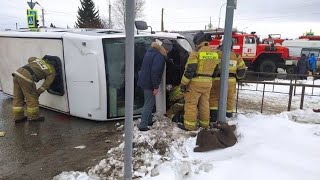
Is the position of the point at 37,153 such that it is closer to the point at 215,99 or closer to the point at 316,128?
the point at 215,99

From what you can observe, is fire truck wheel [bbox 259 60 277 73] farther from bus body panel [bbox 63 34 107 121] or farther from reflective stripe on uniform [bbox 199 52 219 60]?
bus body panel [bbox 63 34 107 121]

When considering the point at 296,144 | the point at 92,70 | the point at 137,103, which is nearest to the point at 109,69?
the point at 92,70

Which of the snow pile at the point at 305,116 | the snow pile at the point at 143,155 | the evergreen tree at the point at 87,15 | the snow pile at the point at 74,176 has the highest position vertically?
the evergreen tree at the point at 87,15

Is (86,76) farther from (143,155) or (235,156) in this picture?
(235,156)

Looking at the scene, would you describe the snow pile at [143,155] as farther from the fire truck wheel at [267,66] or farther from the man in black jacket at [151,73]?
the fire truck wheel at [267,66]

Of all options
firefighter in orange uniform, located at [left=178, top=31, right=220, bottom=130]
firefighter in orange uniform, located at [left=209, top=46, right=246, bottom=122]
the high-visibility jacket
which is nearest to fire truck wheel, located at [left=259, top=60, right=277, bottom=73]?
firefighter in orange uniform, located at [left=209, top=46, right=246, bottom=122]

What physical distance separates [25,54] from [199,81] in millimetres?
4028

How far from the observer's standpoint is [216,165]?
3887 millimetres

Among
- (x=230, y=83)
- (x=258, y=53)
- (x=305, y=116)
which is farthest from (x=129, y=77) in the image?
(x=258, y=53)

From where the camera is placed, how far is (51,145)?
16.6 ft

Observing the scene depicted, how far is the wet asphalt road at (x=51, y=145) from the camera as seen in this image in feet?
13.7

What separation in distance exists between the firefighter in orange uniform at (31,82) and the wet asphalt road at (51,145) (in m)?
0.24

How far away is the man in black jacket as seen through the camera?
17.3 feet

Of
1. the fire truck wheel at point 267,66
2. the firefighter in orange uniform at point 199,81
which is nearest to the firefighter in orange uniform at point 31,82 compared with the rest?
the firefighter in orange uniform at point 199,81
